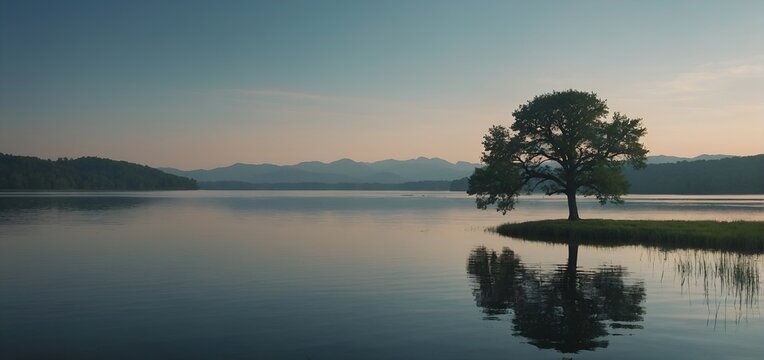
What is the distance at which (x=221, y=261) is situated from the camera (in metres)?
36.8

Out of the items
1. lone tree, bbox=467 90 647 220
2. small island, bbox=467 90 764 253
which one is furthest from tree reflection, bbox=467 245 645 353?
lone tree, bbox=467 90 647 220

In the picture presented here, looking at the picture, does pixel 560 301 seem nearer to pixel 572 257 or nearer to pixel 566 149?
pixel 572 257

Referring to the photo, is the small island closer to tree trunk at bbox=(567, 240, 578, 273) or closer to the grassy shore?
the grassy shore

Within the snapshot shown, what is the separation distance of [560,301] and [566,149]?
127ft

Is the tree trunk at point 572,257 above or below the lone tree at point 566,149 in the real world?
below

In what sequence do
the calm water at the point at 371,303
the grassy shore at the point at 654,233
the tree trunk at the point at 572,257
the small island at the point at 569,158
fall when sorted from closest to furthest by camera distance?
1. the calm water at the point at 371,303
2. the tree trunk at the point at 572,257
3. the grassy shore at the point at 654,233
4. the small island at the point at 569,158

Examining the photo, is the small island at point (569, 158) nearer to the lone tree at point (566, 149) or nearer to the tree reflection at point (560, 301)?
the lone tree at point (566, 149)

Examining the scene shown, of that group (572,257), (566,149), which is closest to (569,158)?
(566,149)

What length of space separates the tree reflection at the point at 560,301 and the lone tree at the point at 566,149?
87.1 ft

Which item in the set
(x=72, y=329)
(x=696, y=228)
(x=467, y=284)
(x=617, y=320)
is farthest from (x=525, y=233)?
(x=72, y=329)

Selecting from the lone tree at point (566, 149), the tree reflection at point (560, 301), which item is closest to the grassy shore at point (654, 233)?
the lone tree at point (566, 149)

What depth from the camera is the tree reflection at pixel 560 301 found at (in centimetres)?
1806

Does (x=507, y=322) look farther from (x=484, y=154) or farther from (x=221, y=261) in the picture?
(x=484, y=154)

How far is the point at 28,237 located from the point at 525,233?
1929 inches
